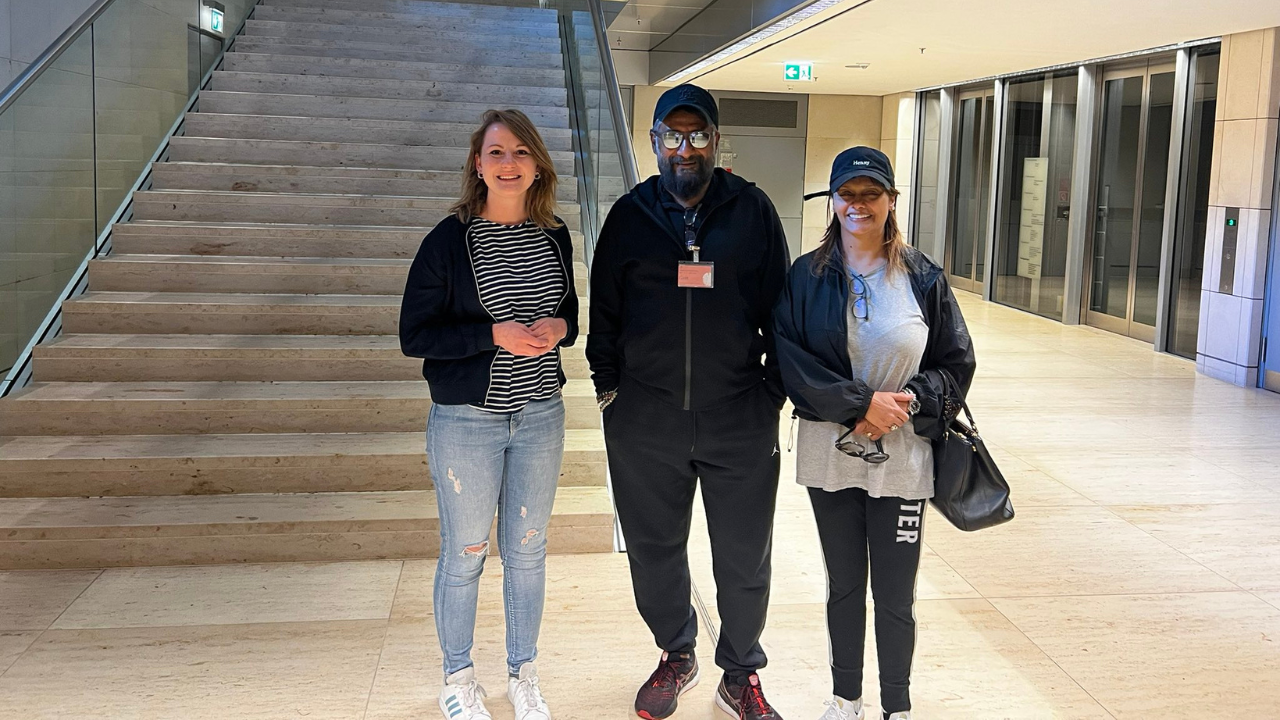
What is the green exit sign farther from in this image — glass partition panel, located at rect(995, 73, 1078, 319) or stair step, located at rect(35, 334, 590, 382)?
stair step, located at rect(35, 334, 590, 382)

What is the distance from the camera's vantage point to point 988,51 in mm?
10578

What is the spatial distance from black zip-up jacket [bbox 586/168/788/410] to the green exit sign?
10.5 meters

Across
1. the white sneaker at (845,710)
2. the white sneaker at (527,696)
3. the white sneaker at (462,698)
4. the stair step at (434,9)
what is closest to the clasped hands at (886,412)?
the white sneaker at (845,710)

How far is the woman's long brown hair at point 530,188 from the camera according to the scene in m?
2.80

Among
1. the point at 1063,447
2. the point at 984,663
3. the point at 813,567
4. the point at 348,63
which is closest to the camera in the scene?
the point at 984,663

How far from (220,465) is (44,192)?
6.57 feet

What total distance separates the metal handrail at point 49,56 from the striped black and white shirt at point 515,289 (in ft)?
11.2

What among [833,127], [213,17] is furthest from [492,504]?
[833,127]

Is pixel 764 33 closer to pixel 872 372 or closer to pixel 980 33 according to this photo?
pixel 980 33

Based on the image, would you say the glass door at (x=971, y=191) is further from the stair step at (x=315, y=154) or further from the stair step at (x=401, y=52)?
the stair step at (x=315, y=154)

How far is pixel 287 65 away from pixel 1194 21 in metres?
6.77

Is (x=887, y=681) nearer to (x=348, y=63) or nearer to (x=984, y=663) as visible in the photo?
(x=984, y=663)

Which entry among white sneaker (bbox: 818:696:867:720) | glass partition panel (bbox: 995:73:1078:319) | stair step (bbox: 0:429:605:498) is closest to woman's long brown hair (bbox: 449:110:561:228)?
white sneaker (bbox: 818:696:867:720)

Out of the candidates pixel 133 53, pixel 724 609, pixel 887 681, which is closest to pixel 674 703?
pixel 724 609
